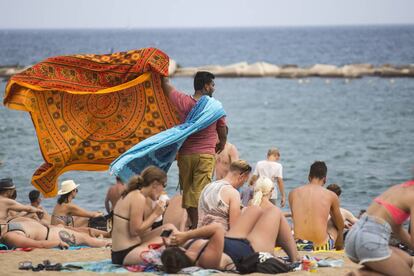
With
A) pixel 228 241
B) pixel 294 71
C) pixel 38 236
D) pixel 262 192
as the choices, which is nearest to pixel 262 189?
pixel 262 192

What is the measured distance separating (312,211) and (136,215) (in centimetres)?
240

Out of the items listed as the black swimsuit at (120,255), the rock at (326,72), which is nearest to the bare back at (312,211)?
the black swimsuit at (120,255)

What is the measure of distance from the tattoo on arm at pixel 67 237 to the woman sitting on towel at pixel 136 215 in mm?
2025

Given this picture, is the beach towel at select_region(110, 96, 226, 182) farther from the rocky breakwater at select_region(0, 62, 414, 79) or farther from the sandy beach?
the rocky breakwater at select_region(0, 62, 414, 79)

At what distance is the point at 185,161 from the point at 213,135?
0.38 m

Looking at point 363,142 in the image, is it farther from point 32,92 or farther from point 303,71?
point 303,71

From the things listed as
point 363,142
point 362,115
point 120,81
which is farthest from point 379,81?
point 120,81

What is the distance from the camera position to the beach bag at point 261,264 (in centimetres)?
878

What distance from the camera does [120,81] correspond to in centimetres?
1084

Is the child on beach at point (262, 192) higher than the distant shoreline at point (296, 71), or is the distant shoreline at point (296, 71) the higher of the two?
the child on beach at point (262, 192)

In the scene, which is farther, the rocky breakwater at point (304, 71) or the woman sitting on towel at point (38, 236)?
the rocky breakwater at point (304, 71)

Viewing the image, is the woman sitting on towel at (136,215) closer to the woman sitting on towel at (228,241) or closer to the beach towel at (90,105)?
the woman sitting on towel at (228,241)

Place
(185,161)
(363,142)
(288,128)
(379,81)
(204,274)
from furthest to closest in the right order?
(379,81), (288,128), (363,142), (185,161), (204,274)

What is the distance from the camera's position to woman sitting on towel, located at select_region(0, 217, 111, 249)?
1059cm
